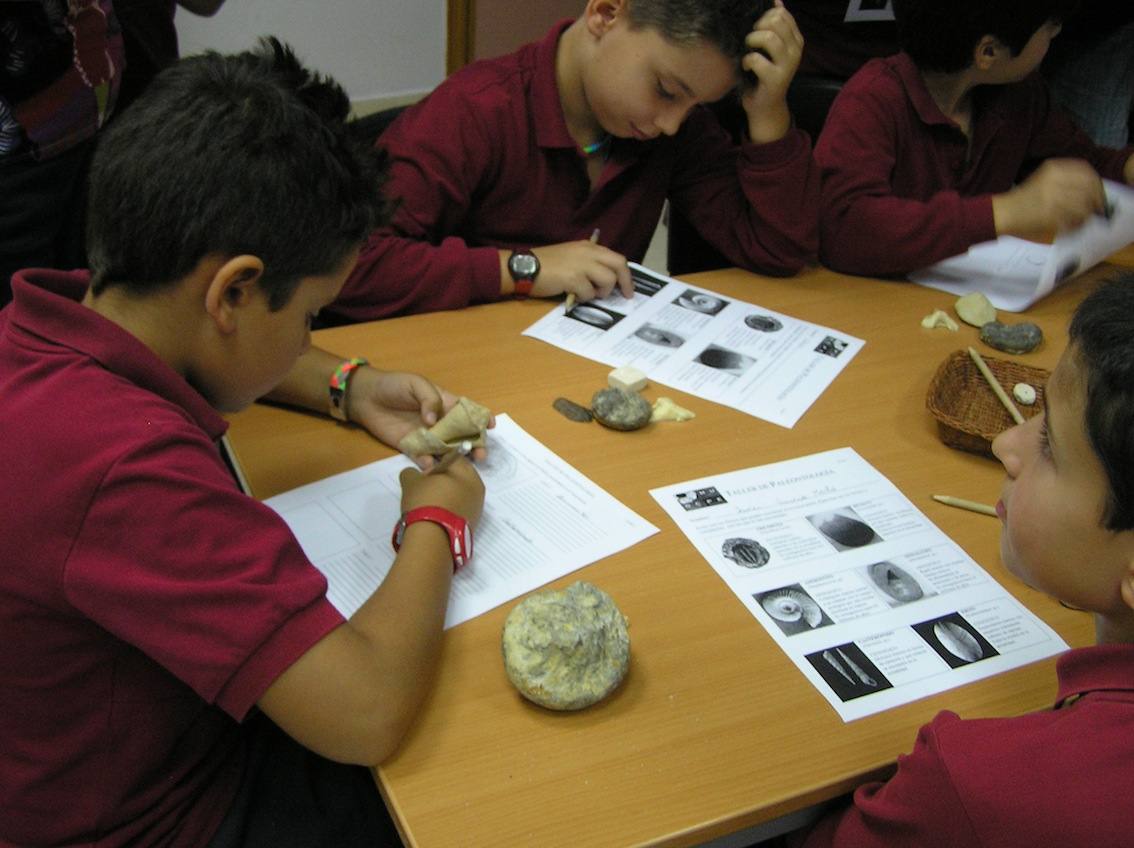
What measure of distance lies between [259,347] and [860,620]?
0.63 m

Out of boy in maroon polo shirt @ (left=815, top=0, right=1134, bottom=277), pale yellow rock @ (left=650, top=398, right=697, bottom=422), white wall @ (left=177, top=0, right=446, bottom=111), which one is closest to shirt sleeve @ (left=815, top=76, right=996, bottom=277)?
boy in maroon polo shirt @ (left=815, top=0, right=1134, bottom=277)

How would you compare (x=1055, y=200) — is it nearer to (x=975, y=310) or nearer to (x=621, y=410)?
(x=975, y=310)

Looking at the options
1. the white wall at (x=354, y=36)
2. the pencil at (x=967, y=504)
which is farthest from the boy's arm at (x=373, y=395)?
the white wall at (x=354, y=36)

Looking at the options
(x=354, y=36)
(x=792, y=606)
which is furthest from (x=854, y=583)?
(x=354, y=36)

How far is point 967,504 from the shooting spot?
107cm

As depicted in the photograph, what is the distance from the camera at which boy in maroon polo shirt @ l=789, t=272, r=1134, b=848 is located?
63 centimetres

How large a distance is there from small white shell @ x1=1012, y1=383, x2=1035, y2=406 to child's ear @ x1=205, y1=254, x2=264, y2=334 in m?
1.01

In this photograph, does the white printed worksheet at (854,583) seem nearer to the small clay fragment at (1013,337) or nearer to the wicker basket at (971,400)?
the wicker basket at (971,400)

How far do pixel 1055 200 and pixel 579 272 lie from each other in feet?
2.75

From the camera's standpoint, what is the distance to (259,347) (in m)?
0.83

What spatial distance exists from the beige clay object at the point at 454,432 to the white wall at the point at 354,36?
2707 mm

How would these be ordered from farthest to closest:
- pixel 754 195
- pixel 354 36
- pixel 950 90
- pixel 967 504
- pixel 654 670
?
pixel 354 36, pixel 950 90, pixel 754 195, pixel 967 504, pixel 654 670

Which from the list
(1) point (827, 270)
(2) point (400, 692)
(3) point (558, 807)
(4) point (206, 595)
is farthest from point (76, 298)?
(1) point (827, 270)

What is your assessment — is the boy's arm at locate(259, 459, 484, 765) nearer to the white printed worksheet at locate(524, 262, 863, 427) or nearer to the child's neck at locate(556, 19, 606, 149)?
the white printed worksheet at locate(524, 262, 863, 427)
